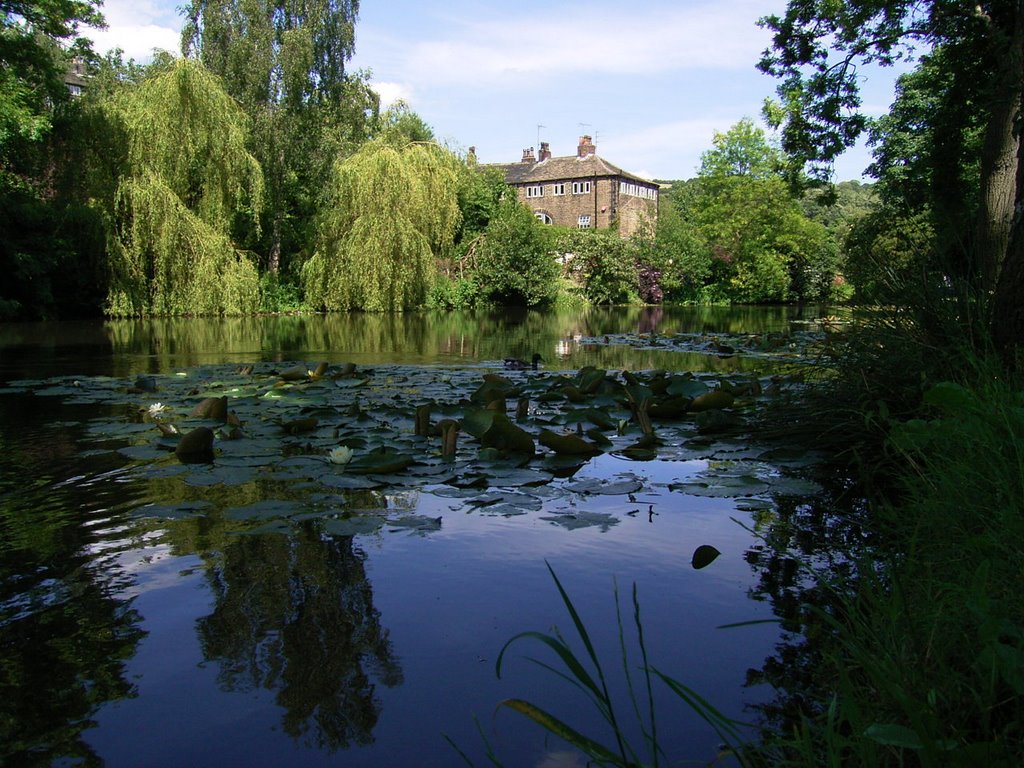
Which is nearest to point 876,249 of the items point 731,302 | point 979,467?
point 979,467

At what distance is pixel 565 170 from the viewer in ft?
192

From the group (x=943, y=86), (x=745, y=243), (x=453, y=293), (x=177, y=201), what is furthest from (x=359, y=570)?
(x=745, y=243)

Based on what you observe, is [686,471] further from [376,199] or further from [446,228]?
[446,228]

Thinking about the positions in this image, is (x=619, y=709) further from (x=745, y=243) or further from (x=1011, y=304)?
(x=745, y=243)

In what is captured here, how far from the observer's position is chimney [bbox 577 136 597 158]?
59000mm

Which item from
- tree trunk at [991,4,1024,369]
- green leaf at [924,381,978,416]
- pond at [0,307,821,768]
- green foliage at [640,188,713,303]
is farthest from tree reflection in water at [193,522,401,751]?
green foliage at [640,188,713,303]

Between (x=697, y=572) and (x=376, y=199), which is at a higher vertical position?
(x=376, y=199)

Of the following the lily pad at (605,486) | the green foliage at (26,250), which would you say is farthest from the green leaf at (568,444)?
the green foliage at (26,250)

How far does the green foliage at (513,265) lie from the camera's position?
34.2 metres

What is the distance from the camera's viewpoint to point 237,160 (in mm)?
22328

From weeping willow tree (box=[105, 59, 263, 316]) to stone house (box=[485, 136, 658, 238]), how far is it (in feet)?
117

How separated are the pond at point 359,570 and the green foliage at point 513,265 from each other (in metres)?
27.8

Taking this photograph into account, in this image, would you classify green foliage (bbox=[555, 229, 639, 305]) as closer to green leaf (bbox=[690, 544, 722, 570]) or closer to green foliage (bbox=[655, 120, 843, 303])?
green foliage (bbox=[655, 120, 843, 303])

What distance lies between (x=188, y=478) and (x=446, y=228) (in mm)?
22862
